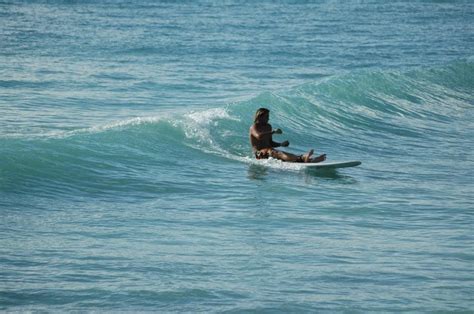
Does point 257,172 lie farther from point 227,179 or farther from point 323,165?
point 323,165

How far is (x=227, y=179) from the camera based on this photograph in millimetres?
15562

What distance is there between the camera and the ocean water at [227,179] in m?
9.94

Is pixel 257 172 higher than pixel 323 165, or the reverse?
pixel 323 165

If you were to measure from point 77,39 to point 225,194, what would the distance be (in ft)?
70.4

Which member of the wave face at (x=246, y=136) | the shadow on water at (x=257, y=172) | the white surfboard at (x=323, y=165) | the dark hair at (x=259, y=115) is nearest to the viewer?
the wave face at (x=246, y=136)

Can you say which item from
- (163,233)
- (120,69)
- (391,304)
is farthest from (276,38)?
(391,304)

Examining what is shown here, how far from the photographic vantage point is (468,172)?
55.2 ft

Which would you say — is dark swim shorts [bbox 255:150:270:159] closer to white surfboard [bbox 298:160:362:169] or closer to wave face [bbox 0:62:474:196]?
wave face [bbox 0:62:474:196]

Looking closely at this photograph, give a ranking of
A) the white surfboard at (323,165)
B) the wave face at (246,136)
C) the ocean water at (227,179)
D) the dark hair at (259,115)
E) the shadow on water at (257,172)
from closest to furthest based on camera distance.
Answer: the ocean water at (227,179), the wave face at (246,136), the shadow on water at (257,172), the white surfboard at (323,165), the dark hair at (259,115)

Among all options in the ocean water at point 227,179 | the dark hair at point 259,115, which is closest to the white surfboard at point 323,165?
the ocean water at point 227,179

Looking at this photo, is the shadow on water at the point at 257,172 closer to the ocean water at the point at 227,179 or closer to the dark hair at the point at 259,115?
the ocean water at the point at 227,179

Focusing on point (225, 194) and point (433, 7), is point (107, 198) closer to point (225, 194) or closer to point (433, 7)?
A: point (225, 194)

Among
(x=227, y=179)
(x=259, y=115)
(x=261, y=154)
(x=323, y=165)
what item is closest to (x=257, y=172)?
(x=227, y=179)

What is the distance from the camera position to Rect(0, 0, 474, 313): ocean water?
32.6 feet
